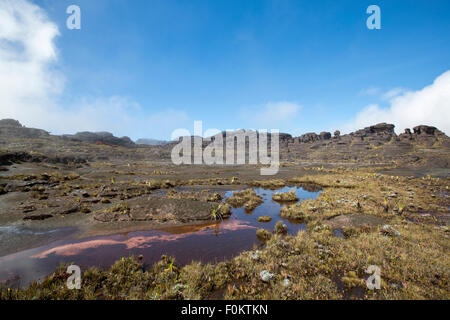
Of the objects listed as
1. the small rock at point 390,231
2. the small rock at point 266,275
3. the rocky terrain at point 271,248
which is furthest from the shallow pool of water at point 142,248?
the small rock at point 390,231

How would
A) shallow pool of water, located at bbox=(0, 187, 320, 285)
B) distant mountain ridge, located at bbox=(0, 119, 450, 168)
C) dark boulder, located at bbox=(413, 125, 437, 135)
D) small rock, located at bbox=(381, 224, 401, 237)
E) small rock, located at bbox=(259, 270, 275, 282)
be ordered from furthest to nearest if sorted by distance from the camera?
dark boulder, located at bbox=(413, 125, 437, 135), distant mountain ridge, located at bbox=(0, 119, 450, 168), small rock, located at bbox=(381, 224, 401, 237), shallow pool of water, located at bbox=(0, 187, 320, 285), small rock, located at bbox=(259, 270, 275, 282)

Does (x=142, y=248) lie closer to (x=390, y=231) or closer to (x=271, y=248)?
(x=271, y=248)

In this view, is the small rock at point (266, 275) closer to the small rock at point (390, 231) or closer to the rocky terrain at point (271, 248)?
the rocky terrain at point (271, 248)

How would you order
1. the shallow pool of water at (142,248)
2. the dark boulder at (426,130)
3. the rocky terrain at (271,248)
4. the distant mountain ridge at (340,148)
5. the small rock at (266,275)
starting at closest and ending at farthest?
the rocky terrain at (271,248) → the small rock at (266,275) → the shallow pool of water at (142,248) → the distant mountain ridge at (340,148) → the dark boulder at (426,130)

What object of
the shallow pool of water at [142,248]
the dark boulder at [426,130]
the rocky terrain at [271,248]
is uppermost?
the dark boulder at [426,130]

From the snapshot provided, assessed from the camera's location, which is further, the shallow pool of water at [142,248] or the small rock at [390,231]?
the small rock at [390,231]

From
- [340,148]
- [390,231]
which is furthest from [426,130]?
[390,231]

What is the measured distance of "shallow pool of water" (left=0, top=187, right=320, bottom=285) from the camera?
27.1 ft

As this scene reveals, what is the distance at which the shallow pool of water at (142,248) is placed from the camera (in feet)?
27.1

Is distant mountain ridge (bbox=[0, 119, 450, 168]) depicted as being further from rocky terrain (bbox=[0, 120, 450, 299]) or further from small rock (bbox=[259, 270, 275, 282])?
small rock (bbox=[259, 270, 275, 282])

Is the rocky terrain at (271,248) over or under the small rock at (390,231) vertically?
under

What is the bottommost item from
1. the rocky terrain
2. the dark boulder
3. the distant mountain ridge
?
the rocky terrain

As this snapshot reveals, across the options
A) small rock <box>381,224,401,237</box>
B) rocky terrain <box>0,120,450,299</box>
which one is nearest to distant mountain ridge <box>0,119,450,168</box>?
rocky terrain <box>0,120,450,299</box>

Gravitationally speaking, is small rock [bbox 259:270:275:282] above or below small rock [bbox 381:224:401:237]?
below
